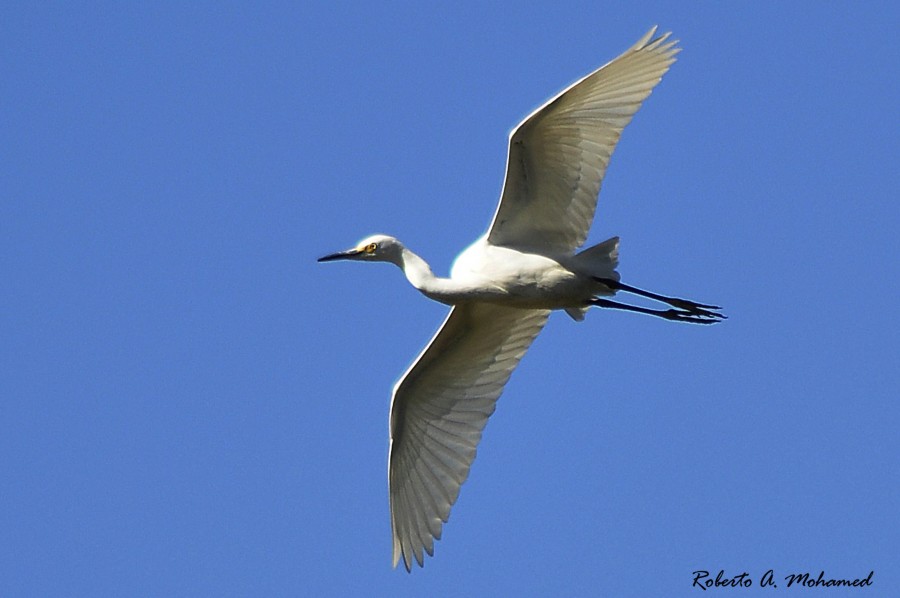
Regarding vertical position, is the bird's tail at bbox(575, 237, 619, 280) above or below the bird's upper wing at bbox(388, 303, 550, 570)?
above

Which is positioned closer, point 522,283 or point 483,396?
point 522,283

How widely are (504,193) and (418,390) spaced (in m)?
2.25

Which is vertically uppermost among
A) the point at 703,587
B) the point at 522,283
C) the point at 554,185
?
the point at 554,185

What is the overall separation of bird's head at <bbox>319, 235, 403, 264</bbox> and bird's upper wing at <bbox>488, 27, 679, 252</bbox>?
0.92 meters

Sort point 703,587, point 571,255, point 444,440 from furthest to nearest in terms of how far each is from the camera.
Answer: point 444,440 < point 571,255 < point 703,587

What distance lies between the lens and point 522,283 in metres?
12.7

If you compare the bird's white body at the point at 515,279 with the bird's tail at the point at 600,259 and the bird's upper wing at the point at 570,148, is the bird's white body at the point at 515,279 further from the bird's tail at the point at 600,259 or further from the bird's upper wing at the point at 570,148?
the bird's upper wing at the point at 570,148

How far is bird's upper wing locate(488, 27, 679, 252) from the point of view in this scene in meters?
12.4

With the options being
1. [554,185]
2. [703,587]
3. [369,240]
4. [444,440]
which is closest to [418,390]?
[444,440]

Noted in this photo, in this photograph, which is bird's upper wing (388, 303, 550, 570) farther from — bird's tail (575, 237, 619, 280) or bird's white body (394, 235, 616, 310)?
bird's tail (575, 237, 619, 280)

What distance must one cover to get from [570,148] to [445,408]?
285 cm

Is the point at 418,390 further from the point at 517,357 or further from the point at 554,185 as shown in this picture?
the point at 554,185

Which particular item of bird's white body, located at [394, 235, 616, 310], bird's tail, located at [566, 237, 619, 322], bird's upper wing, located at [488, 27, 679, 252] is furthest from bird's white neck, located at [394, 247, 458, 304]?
bird's tail, located at [566, 237, 619, 322]

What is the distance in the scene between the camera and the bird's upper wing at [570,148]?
12.4 m
